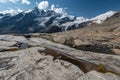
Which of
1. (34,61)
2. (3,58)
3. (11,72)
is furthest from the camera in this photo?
(3,58)

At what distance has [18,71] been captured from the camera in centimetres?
2498

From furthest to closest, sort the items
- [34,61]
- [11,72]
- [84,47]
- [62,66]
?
1. [84,47]
2. [34,61]
3. [62,66]
4. [11,72]

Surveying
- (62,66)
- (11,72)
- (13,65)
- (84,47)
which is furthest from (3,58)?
(84,47)

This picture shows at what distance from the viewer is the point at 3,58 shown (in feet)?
103

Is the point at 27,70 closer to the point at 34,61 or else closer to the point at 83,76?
the point at 34,61

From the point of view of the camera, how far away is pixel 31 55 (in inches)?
1305

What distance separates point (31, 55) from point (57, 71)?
31.2 ft

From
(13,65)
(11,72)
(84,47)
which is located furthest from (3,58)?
(84,47)

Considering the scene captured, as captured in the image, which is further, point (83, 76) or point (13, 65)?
point (13, 65)

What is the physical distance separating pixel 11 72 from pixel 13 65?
302 centimetres

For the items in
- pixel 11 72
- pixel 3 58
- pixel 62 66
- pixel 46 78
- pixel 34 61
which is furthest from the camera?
pixel 3 58

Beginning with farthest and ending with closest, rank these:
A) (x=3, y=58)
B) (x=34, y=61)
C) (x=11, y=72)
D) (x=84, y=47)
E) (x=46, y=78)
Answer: (x=84, y=47) < (x=3, y=58) < (x=34, y=61) < (x=11, y=72) < (x=46, y=78)

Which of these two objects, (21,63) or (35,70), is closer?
(35,70)

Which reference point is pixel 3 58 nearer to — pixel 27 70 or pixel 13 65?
pixel 13 65
